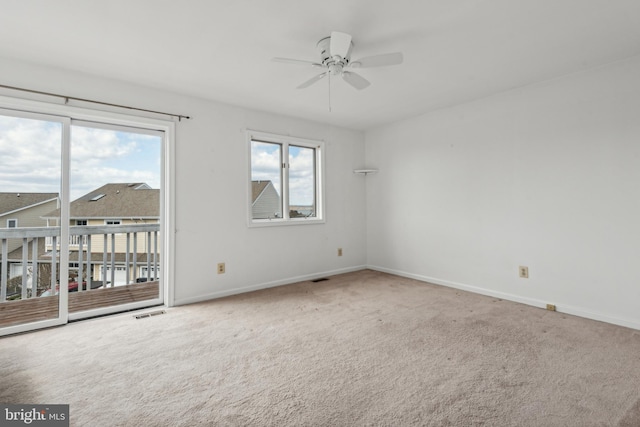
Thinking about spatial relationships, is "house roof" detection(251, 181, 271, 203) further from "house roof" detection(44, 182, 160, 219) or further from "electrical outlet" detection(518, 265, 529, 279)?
"electrical outlet" detection(518, 265, 529, 279)

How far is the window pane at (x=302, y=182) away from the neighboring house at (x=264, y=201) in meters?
0.22

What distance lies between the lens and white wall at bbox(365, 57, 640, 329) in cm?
267

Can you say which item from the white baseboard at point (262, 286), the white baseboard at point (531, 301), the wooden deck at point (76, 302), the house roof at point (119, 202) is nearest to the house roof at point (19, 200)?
the house roof at point (119, 202)

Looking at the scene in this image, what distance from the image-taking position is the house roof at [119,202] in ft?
10.2

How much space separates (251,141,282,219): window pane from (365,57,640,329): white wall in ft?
5.87

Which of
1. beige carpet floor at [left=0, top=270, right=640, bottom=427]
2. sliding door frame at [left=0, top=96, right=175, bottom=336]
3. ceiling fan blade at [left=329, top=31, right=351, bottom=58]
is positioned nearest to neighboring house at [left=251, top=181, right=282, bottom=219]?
sliding door frame at [left=0, top=96, right=175, bottom=336]

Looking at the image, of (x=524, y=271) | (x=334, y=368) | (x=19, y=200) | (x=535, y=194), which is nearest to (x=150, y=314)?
(x=19, y=200)

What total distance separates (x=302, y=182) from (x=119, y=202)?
91.0 inches

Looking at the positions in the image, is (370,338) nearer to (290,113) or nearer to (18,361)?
(18,361)

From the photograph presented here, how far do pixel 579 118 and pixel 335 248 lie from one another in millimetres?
3231

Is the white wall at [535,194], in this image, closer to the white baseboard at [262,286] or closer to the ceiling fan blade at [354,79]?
the white baseboard at [262,286]

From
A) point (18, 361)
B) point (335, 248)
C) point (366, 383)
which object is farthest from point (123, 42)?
point (335, 248)

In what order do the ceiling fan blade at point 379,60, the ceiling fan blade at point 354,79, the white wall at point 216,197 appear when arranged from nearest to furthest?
the ceiling fan blade at point 379,60, the ceiling fan blade at point 354,79, the white wall at point 216,197

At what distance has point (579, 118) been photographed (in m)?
2.88
